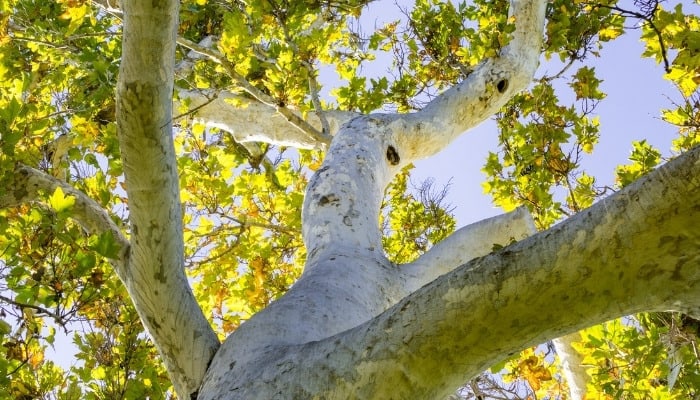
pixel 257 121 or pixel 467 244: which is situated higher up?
pixel 257 121

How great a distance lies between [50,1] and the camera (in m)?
4.97

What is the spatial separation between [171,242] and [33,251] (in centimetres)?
107

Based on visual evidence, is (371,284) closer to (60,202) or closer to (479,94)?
(60,202)

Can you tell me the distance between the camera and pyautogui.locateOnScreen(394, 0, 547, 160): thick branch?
117 inches

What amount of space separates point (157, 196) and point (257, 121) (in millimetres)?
2634

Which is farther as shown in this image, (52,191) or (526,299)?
(52,191)

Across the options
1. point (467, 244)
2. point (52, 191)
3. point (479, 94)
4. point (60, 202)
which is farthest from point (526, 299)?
point (479, 94)

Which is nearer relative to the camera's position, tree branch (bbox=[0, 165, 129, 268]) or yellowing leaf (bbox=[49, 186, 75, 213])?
yellowing leaf (bbox=[49, 186, 75, 213])

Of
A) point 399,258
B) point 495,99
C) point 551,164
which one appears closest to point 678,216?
point 495,99

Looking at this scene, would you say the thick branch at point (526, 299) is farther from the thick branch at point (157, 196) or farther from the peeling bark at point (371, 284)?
the thick branch at point (157, 196)

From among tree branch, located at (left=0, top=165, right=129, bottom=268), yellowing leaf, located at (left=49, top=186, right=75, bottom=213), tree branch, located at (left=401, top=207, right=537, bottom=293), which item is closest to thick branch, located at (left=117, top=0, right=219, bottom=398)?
yellowing leaf, located at (left=49, top=186, right=75, bottom=213)

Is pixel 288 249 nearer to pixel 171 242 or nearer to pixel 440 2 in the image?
pixel 440 2

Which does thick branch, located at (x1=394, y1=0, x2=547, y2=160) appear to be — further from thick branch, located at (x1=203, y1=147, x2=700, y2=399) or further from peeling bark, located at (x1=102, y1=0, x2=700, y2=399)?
thick branch, located at (x1=203, y1=147, x2=700, y2=399)

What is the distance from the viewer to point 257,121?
405 cm
